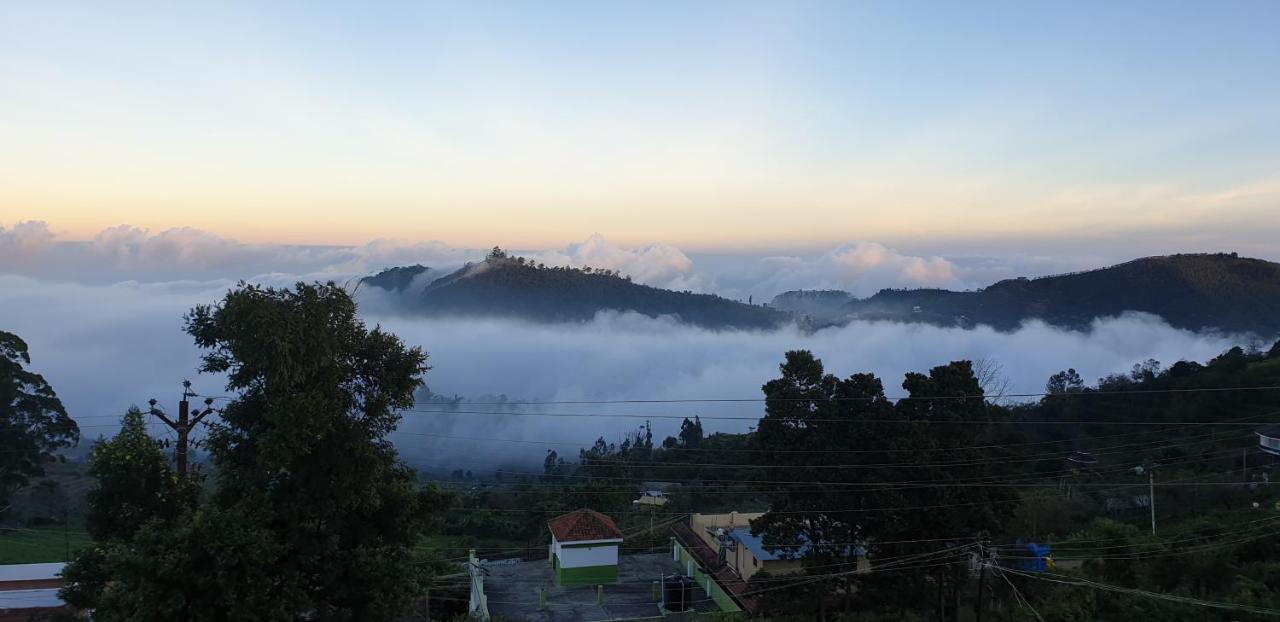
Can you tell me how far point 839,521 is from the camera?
17.0m

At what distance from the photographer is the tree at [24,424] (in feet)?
79.5

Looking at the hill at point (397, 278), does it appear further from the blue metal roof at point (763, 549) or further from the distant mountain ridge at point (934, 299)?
the blue metal roof at point (763, 549)

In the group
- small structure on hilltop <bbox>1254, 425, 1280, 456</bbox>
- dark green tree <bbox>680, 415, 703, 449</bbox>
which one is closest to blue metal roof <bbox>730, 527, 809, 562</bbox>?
small structure on hilltop <bbox>1254, 425, 1280, 456</bbox>

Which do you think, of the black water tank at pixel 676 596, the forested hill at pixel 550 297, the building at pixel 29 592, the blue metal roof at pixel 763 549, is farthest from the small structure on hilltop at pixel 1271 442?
the forested hill at pixel 550 297

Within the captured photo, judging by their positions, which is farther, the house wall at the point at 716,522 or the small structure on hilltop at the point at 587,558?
the house wall at the point at 716,522

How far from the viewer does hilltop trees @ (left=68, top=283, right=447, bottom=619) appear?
29.3 feet

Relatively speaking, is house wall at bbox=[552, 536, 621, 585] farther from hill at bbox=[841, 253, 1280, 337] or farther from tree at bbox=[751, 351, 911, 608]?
hill at bbox=[841, 253, 1280, 337]

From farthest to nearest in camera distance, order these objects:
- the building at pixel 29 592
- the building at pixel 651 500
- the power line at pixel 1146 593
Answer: the building at pixel 651 500
the building at pixel 29 592
the power line at pixel 1146 593

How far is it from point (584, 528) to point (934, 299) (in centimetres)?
12427

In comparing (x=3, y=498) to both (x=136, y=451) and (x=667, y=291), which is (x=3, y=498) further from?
(x=667, y=291)

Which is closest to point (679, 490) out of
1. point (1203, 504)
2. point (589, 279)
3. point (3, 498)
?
point (1203, 504)

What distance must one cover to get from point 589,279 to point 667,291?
1658 cm

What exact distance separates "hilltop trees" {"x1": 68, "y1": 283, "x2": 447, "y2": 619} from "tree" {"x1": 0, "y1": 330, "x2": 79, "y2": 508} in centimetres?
2000

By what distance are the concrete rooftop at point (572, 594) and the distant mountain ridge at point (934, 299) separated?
105 m
